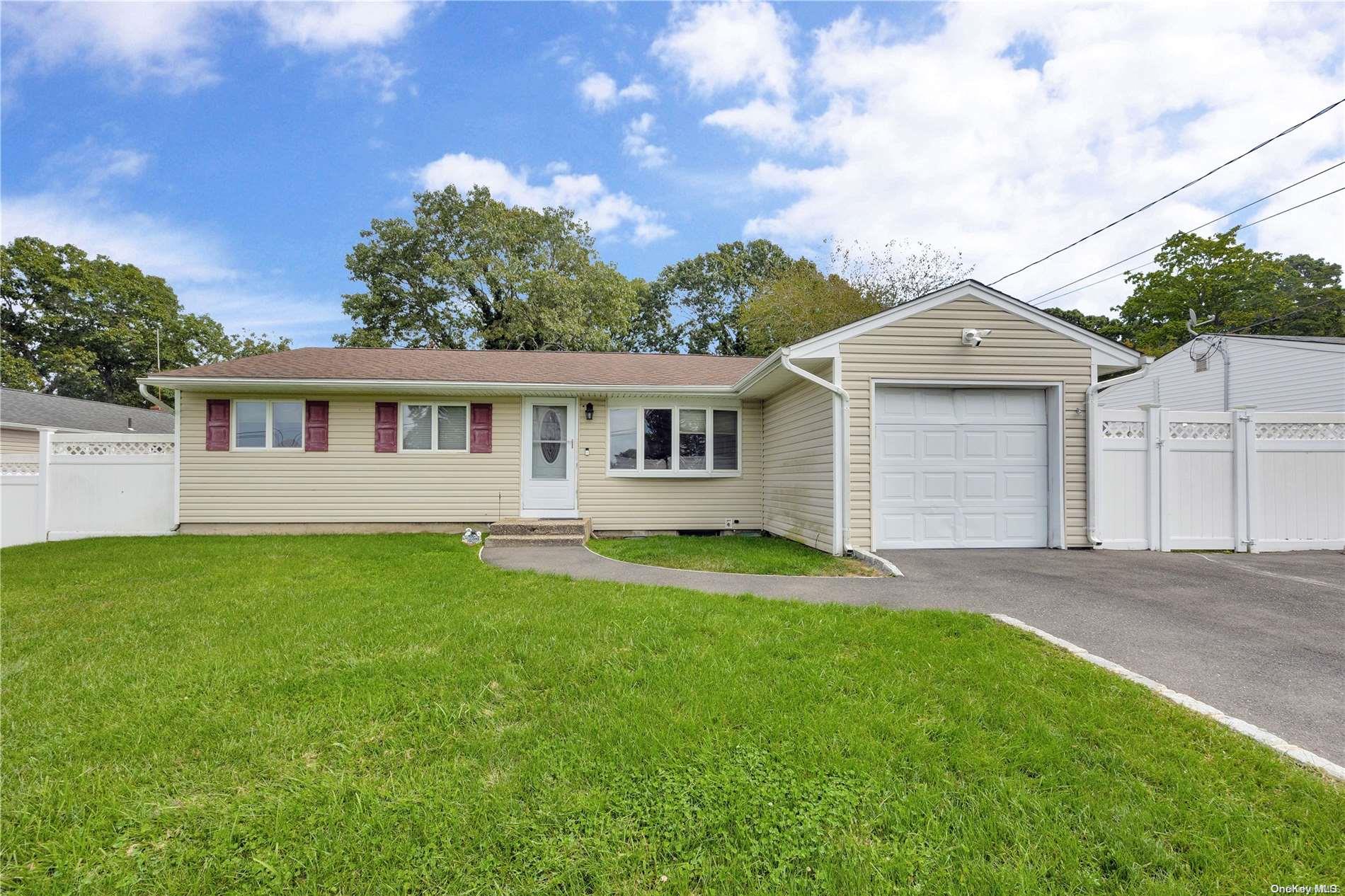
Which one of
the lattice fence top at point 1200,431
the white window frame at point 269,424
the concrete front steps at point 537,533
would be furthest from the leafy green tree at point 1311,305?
the white window frame at point 269,424

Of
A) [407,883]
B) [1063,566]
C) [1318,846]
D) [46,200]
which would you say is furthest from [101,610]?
[46,200]

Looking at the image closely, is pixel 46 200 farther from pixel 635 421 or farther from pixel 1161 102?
pixel 1161 102

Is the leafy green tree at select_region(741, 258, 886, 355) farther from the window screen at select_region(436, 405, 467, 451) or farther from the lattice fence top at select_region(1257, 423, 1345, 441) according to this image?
the window screen at select_region(436, 405, 467, 451)

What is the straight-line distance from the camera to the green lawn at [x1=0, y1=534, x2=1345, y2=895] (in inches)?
65.7

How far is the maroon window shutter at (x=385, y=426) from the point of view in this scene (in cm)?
929

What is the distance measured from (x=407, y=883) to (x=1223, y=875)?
2476mm

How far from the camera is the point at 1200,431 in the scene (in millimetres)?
7148

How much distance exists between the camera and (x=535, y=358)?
11086 mm

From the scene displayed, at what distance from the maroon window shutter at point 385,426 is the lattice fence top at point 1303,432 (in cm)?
1293

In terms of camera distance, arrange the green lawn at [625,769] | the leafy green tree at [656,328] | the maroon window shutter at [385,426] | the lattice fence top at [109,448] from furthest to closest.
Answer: the leafy green tree at [656,328] → the maroon window shutter at [385,426] → the lattice fence top at [109,448] → the green lawn at [625,769]

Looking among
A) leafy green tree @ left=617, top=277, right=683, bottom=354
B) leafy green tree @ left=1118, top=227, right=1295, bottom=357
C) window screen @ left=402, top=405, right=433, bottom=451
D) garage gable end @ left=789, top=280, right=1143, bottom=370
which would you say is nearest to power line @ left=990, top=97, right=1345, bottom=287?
garage gable end @ left=789, top=280, right=1143, bottom=370

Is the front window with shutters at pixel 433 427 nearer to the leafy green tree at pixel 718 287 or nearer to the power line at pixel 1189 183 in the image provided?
the power line at pixel 1189 183

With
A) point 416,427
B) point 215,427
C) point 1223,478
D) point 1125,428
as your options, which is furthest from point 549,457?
point 1223,478

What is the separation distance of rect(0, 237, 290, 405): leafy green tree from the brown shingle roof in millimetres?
22215
